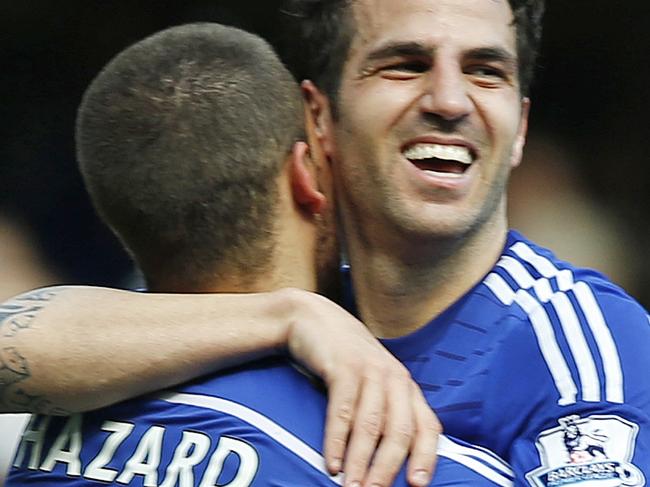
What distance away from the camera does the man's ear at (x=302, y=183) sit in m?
2.43

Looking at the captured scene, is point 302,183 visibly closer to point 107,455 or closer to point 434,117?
point 434,117

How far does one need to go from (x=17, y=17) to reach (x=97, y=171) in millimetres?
4813

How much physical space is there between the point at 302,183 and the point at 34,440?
66cm

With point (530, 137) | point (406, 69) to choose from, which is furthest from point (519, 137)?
point (530, 137)

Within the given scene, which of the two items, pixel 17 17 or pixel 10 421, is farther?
pixel 17 17

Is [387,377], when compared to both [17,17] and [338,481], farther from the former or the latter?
[17,17]

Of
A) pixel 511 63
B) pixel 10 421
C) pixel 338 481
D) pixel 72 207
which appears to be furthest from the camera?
pixel 72 207

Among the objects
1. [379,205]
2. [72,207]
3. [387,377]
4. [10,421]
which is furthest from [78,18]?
[387,377]

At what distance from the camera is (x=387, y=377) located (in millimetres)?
2209

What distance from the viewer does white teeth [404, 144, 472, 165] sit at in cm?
264

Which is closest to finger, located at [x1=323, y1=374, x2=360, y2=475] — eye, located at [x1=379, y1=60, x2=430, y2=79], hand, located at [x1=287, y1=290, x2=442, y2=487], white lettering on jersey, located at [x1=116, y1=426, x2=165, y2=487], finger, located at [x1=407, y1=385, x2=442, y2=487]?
hand, located at [x1=287, y1=290, x2=442, y2=487]

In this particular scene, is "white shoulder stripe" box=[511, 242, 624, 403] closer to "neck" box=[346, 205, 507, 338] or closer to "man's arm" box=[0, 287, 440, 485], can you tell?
"neck" box=[346, 205, 507, 338]

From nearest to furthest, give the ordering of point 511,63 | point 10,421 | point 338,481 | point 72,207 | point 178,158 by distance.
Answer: point 338,481
point 178,158
point 511,63
point 10,421
point 72,207

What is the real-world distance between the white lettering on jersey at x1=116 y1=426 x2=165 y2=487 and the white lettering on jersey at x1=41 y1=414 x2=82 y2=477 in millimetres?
111
